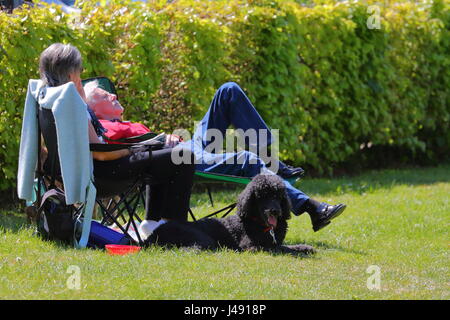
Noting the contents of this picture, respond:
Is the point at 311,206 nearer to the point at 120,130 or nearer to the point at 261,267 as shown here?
the point at 261,267

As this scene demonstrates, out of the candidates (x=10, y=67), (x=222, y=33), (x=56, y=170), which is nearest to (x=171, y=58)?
(x=222, y=33)

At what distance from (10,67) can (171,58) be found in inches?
72.4

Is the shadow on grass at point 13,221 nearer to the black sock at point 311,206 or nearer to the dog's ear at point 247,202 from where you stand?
the dog's ear at point 247,202

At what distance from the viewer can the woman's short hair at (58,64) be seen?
5.00m

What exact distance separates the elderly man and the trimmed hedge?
1345mm

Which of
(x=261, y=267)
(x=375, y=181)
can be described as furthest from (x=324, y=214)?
(x=375, y=181)

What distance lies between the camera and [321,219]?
515 cm

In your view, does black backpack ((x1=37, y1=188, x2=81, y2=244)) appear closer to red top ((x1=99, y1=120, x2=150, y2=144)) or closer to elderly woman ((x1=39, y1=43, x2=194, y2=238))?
elderly woman ((x1=39, y1=43, x2=194, y2=238))

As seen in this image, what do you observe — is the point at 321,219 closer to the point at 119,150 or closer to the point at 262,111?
the point at 119,150

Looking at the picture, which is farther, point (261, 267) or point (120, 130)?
point (120, 130)

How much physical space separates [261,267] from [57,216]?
139 cm

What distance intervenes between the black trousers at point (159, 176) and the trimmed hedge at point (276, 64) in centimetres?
163

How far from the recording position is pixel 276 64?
8.37 m
